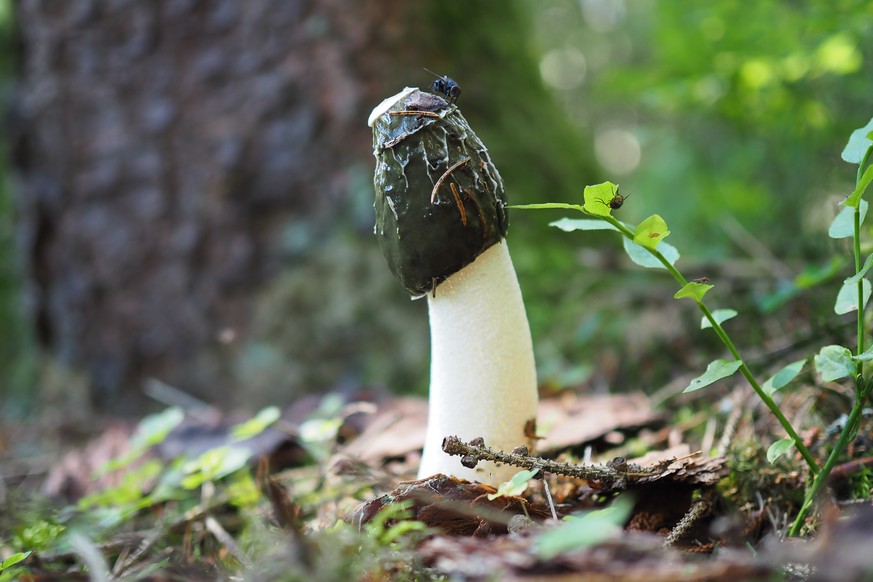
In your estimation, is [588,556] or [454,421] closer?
[588,556]

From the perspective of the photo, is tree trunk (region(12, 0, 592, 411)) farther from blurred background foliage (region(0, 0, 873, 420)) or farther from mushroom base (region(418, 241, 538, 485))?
mushroom base (region(418, 241, 538, 485))

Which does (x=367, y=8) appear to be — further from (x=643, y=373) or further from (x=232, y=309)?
(x=643, y=373)

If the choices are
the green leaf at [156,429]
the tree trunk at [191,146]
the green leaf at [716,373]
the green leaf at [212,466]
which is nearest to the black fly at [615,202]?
the green leaf at [716,373]

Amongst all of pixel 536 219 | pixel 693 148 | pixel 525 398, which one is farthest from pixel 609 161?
pixel 525 398

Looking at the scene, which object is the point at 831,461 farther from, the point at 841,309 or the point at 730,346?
the point at 841,309

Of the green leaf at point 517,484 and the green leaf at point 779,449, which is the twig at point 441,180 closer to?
the green leaf at point 517,484
